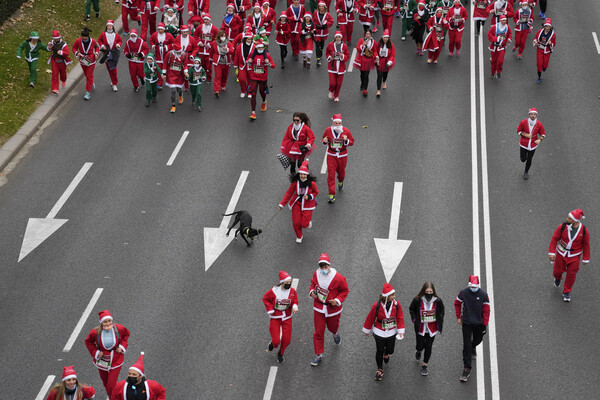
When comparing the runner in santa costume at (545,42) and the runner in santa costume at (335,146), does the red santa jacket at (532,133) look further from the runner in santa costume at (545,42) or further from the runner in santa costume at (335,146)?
the runner in santa costume at (545,42)

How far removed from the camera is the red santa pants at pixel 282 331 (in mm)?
14195

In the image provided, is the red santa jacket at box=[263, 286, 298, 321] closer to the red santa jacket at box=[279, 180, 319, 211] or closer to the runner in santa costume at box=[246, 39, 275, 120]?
the red santa jacket at box=[279, 180, 319, 211]

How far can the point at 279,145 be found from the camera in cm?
2167

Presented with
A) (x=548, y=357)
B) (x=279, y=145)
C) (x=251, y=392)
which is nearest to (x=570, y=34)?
(x=279, y=145)

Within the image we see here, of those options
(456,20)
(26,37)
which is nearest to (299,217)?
(456,20)

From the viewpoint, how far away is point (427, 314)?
13797 mm

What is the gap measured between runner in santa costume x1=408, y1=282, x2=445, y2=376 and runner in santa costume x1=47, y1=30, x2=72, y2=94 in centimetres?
1369

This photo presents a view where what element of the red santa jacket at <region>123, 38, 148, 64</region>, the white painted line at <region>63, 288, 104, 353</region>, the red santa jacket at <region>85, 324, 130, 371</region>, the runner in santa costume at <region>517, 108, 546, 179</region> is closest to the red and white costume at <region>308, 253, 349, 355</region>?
the red santa jacket at <region>85, 324, 130, 371</region>

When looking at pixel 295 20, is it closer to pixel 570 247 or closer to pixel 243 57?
pixel 243 57

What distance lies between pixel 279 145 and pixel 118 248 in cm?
552

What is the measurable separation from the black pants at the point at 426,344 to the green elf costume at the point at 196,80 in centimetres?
1127

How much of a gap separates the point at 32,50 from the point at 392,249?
1185cm

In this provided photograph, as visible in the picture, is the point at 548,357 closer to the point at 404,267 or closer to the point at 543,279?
the point at 543,279

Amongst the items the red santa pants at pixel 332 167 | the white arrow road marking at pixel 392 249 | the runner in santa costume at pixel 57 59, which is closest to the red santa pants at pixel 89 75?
the runner in santa costume at pixel 57 59
